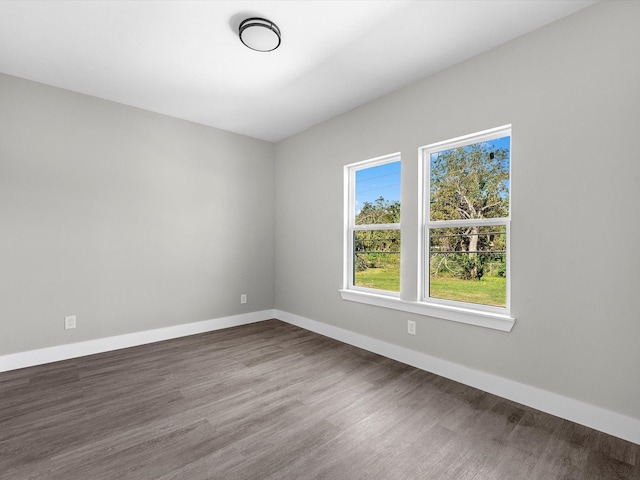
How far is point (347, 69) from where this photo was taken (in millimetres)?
2760

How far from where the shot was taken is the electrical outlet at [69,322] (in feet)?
10.3

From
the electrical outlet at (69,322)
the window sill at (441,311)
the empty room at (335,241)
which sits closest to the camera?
the empty room at (335,241)

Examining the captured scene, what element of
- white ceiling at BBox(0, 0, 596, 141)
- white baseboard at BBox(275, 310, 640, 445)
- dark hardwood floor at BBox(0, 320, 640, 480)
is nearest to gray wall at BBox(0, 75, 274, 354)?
white ceiling at BBox(0, 0, 596, 141)

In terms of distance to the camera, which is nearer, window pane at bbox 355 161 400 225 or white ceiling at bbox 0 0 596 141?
white ceiling at bbox 0 0 596 141

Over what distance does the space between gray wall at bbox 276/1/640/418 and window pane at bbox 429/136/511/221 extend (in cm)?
18

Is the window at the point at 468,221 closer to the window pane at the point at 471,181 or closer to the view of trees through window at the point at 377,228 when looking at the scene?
the window pane at the point at 471,181

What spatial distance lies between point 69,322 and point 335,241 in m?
2.97

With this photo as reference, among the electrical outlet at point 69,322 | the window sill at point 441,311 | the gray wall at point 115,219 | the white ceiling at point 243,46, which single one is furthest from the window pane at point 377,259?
the electrical outlet at point 69,322

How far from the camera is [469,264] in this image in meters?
2.70

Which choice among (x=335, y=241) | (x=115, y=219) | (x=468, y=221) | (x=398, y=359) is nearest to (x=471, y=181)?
(x=468, y=221)

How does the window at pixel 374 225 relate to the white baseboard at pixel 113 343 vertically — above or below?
above

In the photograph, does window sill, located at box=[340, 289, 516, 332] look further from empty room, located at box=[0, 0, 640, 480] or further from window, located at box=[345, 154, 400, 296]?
window, located at box=[345, 154, 400, 296]

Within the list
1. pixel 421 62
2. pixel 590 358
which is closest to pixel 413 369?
pixel 590 358

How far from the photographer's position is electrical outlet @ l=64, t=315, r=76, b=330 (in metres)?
3.14
